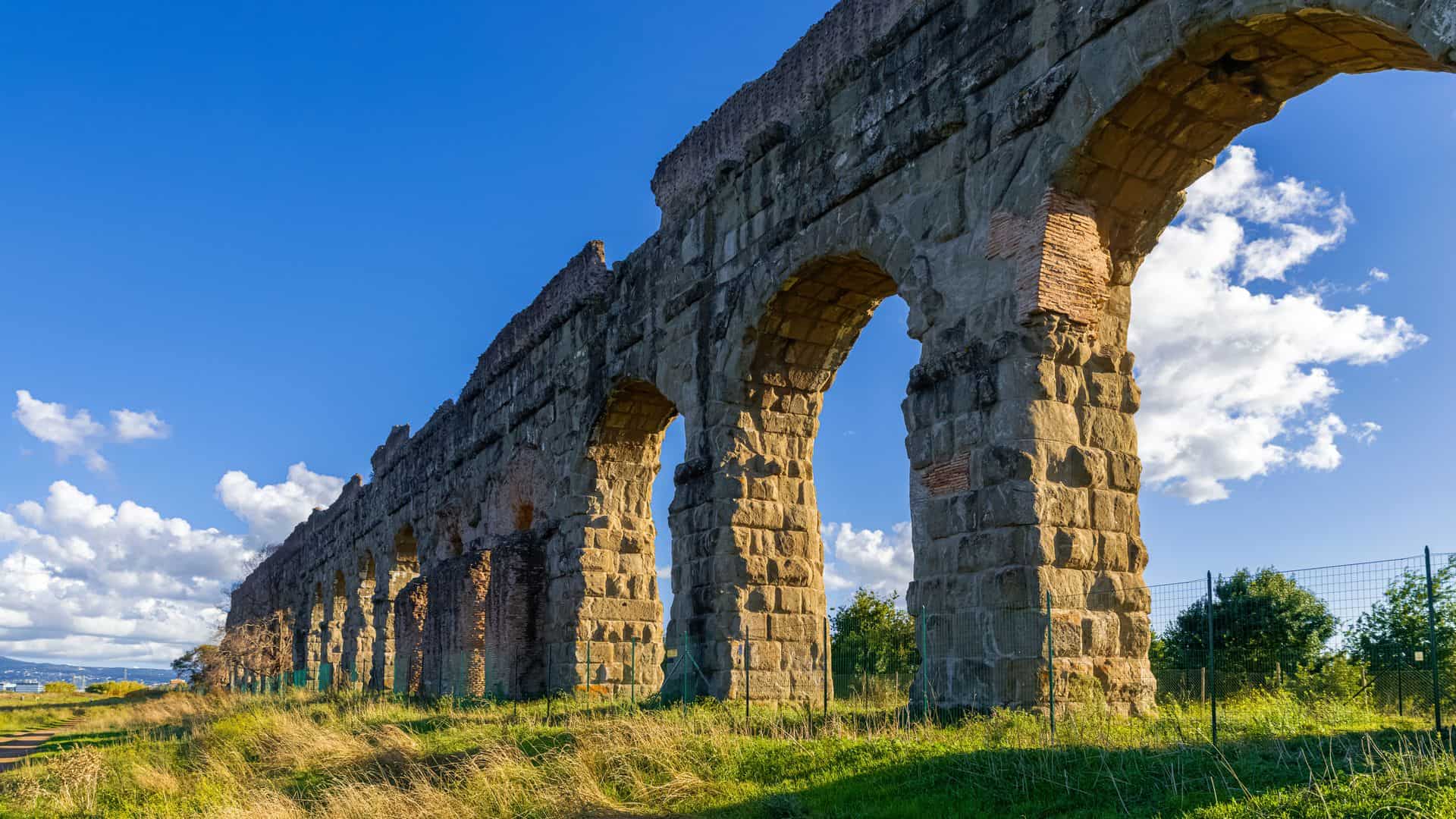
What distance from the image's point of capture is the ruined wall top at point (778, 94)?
11.6 meters

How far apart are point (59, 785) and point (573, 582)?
643cm

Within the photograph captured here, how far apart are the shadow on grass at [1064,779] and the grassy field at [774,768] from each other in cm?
1

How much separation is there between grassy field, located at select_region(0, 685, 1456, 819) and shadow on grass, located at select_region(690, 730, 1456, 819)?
0.01 m

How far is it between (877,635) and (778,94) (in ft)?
55.0

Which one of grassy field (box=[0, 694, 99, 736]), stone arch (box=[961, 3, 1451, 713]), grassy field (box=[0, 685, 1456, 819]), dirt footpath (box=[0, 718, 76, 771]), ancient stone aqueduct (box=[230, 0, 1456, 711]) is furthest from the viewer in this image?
grassy field (box=[0, 694, 99, 736])

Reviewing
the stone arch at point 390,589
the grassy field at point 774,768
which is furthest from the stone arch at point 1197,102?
the stone arch at point 390,589

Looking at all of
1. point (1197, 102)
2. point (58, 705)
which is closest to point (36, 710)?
point (58, 705)

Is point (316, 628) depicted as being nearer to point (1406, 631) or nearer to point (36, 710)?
point (36, 710)

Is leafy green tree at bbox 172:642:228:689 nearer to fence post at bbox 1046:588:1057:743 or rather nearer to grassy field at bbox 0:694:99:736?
grassy field at bbox 0:694:99:736

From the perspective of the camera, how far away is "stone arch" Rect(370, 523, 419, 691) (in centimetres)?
2536

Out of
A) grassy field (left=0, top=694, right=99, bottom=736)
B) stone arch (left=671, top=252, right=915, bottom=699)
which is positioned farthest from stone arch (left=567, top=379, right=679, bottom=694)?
grassy field (left=0, top=694, right=99, bottom=736)

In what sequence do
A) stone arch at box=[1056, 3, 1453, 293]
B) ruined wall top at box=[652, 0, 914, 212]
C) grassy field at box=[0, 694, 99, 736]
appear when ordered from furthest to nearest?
1. grassy field at box=[0, 694, 99, 736]
2. ruined wall top at box=[652, 0, 914, 212]
3. stone arch at box=[1056, 3, 1453, 293]

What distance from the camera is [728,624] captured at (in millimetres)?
12586

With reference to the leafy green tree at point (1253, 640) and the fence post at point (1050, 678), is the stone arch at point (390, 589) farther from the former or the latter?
the fence post at point (1050, 678)
